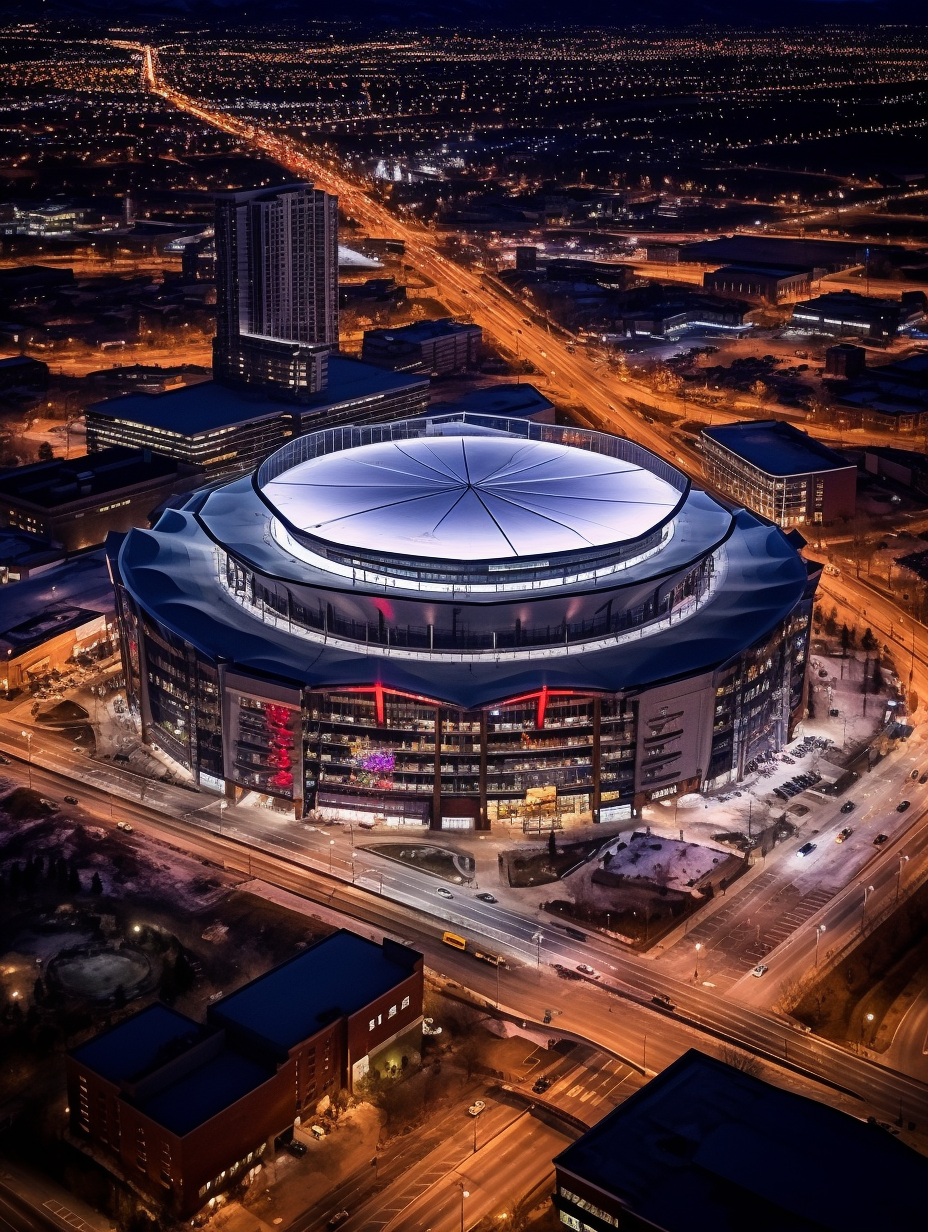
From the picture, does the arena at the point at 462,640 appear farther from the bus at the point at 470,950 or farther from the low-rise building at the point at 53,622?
the bus at the point at 470,950

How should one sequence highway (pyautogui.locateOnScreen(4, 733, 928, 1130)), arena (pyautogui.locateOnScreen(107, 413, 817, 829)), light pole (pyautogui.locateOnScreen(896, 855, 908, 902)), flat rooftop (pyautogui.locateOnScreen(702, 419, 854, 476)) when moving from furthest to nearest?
flat rooftop (pyautogui.locateOnScreen(702, 419, 854, 476)) → arena (pyautogui.locateOnScreen(107, 413, 817, 829)) → light pole (pyautogui.locateOnScreen(896, 855, 908, 902)) → highway (pyautogui.locateOnScreen(4, 733, 928, 1130))

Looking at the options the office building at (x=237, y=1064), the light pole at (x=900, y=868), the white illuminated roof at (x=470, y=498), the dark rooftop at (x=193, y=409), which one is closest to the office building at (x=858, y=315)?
the dark rooftop at (x=193, y=409)

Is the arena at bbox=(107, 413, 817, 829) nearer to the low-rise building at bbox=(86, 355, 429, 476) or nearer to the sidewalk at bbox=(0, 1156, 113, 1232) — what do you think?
the low-rise building at bbox=(86, 355, 429, 476)

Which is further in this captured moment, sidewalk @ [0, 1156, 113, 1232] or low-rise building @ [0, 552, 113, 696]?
low-rise building @ [0, 552, 113, 696]

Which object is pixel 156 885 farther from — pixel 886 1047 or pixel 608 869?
pixel 886 1047

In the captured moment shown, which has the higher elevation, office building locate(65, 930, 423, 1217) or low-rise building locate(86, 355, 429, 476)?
low-rise building locate(86, 355, 429, 476)

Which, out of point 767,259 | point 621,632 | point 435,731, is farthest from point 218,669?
point 767,259

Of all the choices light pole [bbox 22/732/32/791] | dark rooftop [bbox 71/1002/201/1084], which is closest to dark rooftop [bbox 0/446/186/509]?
light pole [bbox 22/732/32/791]
